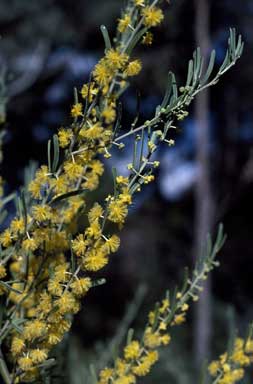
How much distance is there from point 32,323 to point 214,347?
642cm

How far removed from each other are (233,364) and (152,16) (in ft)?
1.71

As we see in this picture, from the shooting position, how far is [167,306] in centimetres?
97

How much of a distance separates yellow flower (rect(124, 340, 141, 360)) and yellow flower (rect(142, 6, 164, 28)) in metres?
0.44

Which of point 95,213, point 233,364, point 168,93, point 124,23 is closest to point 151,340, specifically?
point 233,364

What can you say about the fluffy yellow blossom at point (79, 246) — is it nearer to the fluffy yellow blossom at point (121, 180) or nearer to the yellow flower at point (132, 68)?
the fluffy yellow blossom at point (121, 180)

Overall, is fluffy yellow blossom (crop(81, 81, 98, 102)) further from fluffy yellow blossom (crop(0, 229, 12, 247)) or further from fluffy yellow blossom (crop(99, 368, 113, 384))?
fluffy yellow blossom (crop(99, 368, 113, 384))

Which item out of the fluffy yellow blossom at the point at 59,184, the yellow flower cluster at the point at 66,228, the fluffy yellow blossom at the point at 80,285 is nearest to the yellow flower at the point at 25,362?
the yellow flower cluster at the point at 66,228

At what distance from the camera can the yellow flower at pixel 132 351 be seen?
0.91 m

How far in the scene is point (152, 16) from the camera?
892 mm

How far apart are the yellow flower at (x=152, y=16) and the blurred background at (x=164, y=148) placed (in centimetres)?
479

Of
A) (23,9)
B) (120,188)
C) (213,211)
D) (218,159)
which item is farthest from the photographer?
(218,159)

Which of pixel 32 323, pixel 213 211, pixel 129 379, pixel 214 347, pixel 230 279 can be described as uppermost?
pixel 32 323

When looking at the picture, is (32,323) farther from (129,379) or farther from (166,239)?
(166,239)

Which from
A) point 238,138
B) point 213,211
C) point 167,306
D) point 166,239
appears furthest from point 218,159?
point 167,306
